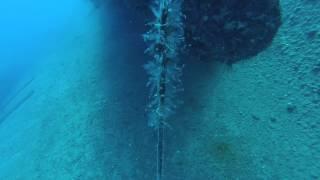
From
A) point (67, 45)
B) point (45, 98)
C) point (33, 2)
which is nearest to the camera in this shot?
point (45, 98)

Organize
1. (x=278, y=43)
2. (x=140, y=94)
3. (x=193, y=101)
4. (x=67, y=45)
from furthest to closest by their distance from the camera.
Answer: (x=67, y=45) → (x=140, y=94) → (x=193, y=101) → (x=278, y=43)

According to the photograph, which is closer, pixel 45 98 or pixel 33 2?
pixel 45 98

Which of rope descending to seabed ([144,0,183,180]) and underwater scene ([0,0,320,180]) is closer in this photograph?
rope descending to seabed ([144,0,183,180])

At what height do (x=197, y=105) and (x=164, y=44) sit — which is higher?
(x=164, y=44)

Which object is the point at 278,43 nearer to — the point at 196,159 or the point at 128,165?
the point at 196,159

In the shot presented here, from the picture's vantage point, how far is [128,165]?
3.28m

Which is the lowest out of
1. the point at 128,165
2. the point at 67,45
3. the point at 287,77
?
the point at 128,165

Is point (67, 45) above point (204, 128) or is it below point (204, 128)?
above

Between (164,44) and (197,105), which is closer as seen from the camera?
(164,44)

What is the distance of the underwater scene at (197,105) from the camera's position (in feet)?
9.08

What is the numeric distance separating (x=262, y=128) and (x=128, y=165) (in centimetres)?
144

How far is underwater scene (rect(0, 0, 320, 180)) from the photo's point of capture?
277cm

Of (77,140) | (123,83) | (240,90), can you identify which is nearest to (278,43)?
(240,90)

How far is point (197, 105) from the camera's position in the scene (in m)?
3.45
